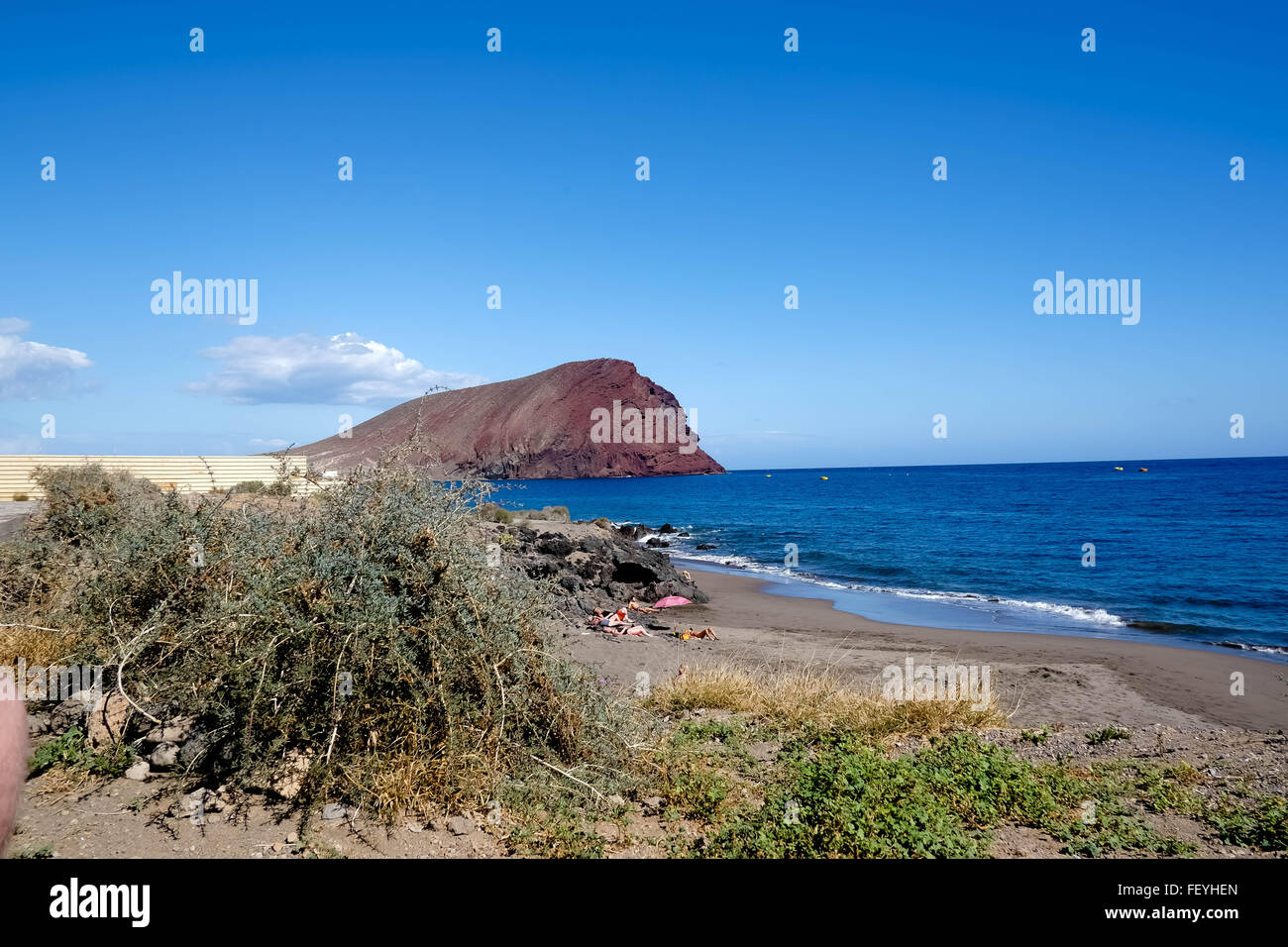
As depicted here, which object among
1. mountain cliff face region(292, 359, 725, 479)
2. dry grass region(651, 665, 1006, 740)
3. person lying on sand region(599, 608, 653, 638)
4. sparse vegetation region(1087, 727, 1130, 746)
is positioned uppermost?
mountain cliff face region(292, 359, 725, 479)

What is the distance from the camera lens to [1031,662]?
13.0 metres

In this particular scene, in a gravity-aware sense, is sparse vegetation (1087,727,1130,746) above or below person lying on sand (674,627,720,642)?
above

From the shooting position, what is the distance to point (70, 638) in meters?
6.38

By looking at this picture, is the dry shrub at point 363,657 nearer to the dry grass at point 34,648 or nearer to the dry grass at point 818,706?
the dry grass at point 34,648

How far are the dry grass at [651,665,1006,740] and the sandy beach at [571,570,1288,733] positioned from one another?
1340 millimetres

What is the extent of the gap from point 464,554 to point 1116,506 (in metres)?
58.8

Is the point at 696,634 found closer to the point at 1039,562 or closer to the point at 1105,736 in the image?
the point at 1105,736

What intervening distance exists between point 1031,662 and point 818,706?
7.75 metres

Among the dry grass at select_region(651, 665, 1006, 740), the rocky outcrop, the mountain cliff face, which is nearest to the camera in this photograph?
the dry grass at select_region(651, 665, 1006, 740)

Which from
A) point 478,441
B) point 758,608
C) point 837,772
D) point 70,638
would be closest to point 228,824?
point 70,638

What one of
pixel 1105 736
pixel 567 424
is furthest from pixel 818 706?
pixel 567 424

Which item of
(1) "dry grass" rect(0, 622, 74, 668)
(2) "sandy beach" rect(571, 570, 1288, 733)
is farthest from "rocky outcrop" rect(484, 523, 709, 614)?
(1) "dry grass" rect(0, 622, 74, 668)

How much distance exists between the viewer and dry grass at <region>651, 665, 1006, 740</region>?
7051 millimetres

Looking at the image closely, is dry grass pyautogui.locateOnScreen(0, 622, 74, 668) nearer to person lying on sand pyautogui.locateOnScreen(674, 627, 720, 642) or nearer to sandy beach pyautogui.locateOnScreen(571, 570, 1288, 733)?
sandy beach pyautogui.locateOnScreen(571, 570, 1288, 733)
